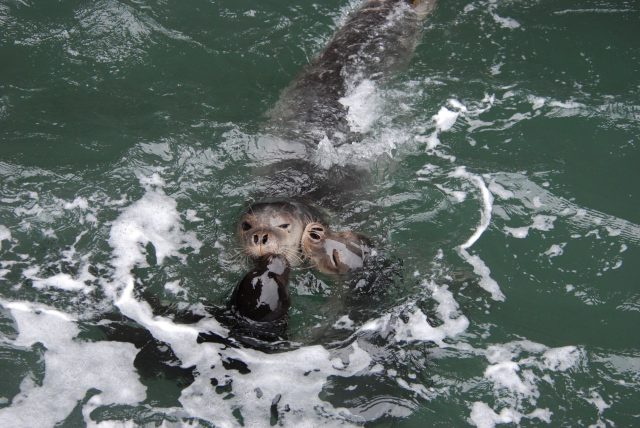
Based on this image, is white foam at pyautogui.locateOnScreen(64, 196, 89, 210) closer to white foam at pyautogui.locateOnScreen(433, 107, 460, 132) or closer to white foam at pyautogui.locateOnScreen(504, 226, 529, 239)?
white foam at pyautogui.locateOnScreen(433, 107, 460, 132)

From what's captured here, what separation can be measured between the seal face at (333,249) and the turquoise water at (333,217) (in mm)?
190

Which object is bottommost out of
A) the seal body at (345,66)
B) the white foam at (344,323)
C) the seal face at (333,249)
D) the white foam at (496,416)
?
the white foam at (496,416)

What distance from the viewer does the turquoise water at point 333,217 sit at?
14.9 feet

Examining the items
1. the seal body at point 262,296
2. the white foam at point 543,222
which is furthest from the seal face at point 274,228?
the white foam at point 543,222

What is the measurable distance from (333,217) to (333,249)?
35.8 inches

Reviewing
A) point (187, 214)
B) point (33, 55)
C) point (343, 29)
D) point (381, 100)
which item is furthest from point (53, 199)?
point (343, 29)

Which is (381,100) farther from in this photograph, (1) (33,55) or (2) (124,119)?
(1) (33,55)

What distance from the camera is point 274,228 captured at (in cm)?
537

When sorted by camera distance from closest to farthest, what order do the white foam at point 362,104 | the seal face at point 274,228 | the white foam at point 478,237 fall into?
the seal face at point 274,228 → the white foam at point 478,237 → the white foam at point 362,104

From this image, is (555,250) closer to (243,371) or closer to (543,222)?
(543,222)

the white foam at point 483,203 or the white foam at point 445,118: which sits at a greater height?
the white foam at point 445,118

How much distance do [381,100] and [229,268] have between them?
2.74 meters

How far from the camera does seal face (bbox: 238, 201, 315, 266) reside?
17.1ft

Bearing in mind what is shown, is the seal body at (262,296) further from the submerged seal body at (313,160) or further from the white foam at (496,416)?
the white foam at (496,416)
